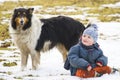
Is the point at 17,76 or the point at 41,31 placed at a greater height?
the point at 41,31

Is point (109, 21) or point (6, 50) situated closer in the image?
point (6, 50)

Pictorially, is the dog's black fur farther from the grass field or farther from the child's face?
the grass field

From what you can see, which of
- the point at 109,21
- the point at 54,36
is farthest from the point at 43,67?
the point at 109,21

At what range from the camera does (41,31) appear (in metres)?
10.1

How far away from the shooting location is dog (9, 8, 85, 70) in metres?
9.79

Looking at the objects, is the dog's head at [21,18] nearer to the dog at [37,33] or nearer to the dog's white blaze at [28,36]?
the dog at [37,33]

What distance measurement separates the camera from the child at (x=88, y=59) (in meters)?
7.45

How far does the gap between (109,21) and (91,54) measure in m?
13.8

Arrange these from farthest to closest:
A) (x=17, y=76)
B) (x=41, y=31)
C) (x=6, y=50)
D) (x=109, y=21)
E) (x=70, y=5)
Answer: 1. (x=70, y=5)
2. (x=109, y=21)
3. (x=6, y=50)
4. (x=41, y=31)
5. (x=17, y=76)

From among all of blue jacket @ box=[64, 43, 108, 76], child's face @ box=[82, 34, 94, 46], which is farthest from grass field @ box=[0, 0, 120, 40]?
child's face @ box=[82, 34, 94, 46]

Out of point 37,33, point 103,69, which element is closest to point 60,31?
point 37,33

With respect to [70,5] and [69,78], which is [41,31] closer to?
[69,78]

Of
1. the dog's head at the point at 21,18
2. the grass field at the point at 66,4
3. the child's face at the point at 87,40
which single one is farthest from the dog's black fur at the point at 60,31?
the grass field at the point at 66,4

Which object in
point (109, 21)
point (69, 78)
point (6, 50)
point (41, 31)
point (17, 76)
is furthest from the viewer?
point (109, 21)
